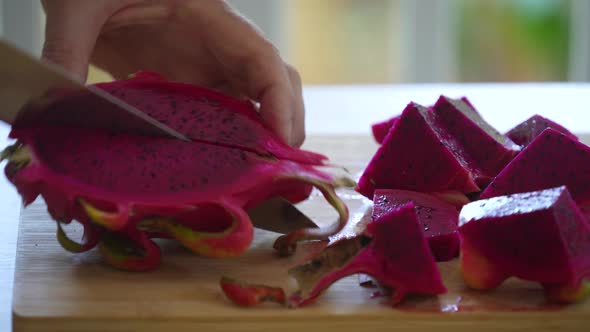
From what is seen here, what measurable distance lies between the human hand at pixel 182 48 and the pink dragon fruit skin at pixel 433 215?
9.8 inches

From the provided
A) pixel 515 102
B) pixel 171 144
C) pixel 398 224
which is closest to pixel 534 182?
pixel 398 224

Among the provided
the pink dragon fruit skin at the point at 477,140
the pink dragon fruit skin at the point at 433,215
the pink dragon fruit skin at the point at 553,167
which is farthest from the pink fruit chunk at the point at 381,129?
the pink dragon fruit skin at the point at 553,167

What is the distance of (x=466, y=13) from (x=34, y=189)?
464 centimetres

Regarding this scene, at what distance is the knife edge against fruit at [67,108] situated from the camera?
1.42 metres

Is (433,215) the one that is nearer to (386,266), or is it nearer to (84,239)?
(386,266)

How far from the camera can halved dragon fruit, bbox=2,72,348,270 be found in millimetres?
1408

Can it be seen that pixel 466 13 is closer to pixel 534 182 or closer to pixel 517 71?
pixel 517 71

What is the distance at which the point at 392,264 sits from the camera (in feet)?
4.52

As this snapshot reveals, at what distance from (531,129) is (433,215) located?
0.49 m

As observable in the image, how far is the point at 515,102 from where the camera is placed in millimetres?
3139

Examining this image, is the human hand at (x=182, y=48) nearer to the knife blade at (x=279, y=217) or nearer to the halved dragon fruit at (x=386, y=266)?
the knife blade at (x=279, y=217)

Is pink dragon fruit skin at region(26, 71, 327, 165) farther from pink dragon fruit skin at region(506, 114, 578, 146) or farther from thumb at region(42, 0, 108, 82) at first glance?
pink dragon fruit skin at region(506, 114, 578, 146)

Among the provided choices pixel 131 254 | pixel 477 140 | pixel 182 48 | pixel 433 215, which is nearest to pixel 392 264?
pixel 433 215

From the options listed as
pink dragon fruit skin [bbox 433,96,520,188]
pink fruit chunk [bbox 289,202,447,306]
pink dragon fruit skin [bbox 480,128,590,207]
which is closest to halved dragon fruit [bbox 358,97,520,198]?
pink dragon fruit skin [bbox 433,96,520,188]
